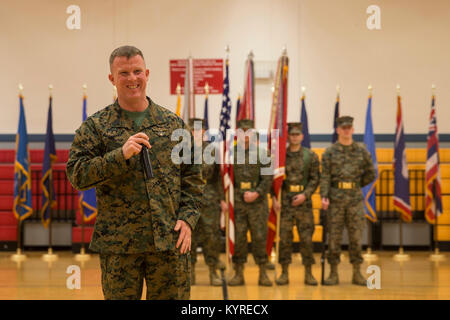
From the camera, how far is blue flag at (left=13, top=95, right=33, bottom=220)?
7719 mm

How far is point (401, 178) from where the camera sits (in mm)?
7574

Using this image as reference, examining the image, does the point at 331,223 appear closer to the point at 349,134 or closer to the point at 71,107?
the point at 349,134

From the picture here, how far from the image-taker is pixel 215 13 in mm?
9180

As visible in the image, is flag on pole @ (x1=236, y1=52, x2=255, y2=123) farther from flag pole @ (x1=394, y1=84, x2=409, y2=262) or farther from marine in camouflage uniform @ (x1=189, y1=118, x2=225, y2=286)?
flag pole @ (x1=394, y1=84, x2=409, y2=262)

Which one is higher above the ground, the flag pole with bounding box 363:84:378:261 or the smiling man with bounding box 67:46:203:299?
the smiling man with bounding box 67:46:203:299

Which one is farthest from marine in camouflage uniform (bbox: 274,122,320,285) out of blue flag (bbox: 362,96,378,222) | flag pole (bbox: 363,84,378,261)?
flag pole (bbox: 363,84,378,261)

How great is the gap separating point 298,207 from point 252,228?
0.55 meters

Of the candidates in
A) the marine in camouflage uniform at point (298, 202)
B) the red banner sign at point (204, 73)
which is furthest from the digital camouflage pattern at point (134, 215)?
the red banner sign at point (204, 73)

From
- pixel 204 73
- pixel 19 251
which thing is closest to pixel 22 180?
pixel 19 251

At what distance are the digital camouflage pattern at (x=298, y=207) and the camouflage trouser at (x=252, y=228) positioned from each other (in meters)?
0.22

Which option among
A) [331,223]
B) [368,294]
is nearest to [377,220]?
[331,223]

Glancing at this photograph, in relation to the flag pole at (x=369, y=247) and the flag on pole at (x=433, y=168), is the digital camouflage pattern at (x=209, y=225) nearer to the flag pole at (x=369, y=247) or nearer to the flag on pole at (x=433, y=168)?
the flag pole at (x=369, y=247)
